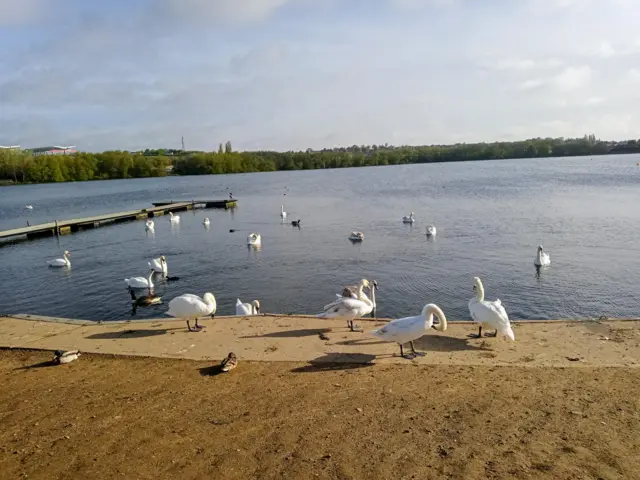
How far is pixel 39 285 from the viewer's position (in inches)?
851

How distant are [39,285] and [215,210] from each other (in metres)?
30.9

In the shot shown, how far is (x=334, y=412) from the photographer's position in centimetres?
705

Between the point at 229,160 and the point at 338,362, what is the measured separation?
12753 cm

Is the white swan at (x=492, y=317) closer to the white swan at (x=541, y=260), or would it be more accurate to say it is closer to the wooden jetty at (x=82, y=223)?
the white swan at (x=541, y=260)

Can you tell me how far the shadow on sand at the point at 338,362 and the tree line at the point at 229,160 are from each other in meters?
120

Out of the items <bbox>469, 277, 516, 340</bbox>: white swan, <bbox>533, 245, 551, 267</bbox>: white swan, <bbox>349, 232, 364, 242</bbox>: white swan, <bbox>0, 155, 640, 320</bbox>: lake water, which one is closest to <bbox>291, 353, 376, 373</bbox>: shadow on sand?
<bbox>469, 277, 516, 340</bbox>: white swan

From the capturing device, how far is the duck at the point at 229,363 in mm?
8625

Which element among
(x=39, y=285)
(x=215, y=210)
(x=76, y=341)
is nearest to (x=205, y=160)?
(x=215, y=210)

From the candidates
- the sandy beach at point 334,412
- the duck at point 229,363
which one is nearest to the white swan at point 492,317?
the sandy beach at point 334,412

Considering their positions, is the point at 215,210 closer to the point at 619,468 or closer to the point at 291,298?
the point at 291,298

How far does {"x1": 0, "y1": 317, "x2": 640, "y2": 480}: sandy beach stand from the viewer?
5.81m

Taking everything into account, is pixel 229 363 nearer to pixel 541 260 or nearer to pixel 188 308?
pixel 188 308

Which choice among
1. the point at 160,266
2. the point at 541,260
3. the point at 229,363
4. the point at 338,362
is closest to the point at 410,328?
the point at 338,362

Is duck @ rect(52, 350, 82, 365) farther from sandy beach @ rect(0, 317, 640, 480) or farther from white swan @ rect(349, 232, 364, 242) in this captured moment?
white swan @ rect(349, 232, 364, 242)
